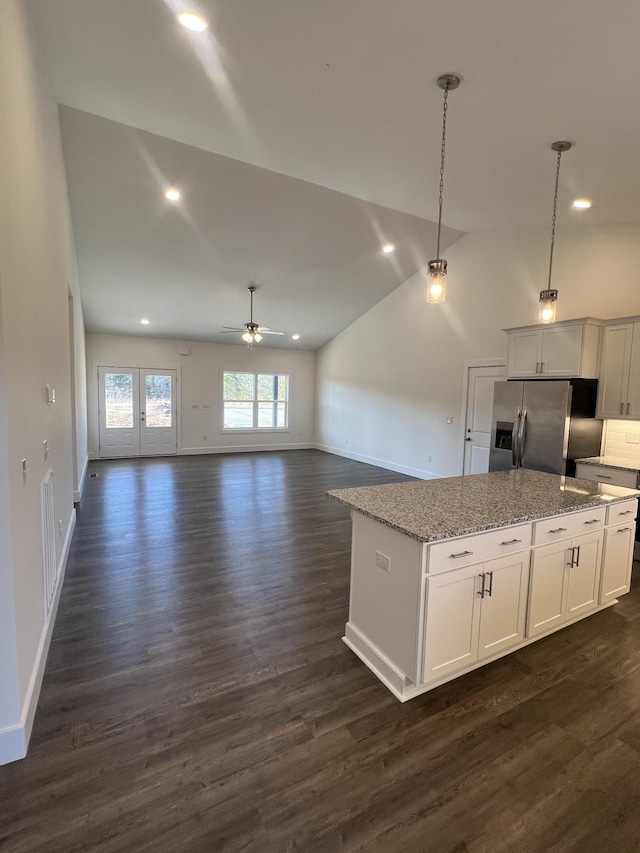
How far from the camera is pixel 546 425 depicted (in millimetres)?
4395

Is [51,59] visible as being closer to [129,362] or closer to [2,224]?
[2,224]

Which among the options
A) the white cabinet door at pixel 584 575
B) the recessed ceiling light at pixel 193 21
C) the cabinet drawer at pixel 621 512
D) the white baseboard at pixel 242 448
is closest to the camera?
the recessed ceiling light at pixel 193 21

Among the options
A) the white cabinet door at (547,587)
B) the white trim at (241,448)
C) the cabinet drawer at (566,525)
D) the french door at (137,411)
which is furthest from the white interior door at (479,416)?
the french door at (137,411)

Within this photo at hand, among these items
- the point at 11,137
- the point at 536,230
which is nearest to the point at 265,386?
the point at 536,230

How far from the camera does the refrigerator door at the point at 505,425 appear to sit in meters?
4.71

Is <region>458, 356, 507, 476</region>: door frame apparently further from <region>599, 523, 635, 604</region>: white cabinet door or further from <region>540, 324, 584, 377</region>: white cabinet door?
<region>599, 523, 635, 604</region>: white cabinet door

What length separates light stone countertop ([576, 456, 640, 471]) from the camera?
388 centimetres

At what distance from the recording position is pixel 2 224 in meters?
1.51

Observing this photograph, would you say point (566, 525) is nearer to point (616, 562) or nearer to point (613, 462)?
point (616, 562)

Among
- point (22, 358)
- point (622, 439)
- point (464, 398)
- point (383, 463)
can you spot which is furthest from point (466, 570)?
point (383, 463)

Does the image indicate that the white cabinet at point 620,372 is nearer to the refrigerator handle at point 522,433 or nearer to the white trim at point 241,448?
the refrigerator handle at point 522,433

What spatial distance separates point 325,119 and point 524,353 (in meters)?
3.31

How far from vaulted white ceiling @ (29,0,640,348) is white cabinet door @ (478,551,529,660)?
2.56 metres

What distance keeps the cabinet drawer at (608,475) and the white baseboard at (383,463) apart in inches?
84.8
